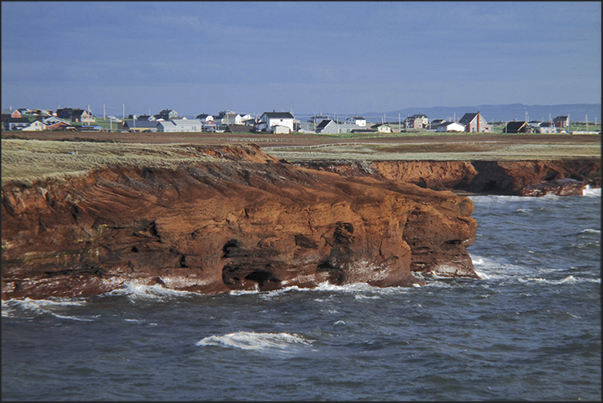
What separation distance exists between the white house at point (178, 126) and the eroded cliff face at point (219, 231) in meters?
111

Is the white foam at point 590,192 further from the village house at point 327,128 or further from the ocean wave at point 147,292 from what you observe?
the village house at point 327,128

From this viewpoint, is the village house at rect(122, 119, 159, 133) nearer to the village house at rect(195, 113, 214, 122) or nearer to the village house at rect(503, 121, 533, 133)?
the village house at rect(195, 113, 214, 122)

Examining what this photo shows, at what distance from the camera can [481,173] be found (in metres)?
65.9

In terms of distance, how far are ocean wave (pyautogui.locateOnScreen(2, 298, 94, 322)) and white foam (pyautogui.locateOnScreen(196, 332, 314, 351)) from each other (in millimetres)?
4097

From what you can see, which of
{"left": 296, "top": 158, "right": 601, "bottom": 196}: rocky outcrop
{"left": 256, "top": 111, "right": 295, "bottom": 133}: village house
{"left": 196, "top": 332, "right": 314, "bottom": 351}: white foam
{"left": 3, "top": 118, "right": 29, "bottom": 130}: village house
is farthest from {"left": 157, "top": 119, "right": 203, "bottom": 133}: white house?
{"left": 196, "top": 332, "right": 314, "bottom": 351}: white foam

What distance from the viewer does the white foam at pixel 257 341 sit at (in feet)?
55.2

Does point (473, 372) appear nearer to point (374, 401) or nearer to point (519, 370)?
point (519, 370)

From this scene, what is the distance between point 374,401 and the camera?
45.4 ft

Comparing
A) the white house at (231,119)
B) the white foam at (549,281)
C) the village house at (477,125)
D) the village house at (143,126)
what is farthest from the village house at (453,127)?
the white foam at (549,281)

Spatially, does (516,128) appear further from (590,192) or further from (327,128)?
(590,192)

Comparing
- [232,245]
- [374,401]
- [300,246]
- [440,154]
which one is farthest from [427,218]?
[440,154]

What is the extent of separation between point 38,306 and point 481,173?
55.2 metres

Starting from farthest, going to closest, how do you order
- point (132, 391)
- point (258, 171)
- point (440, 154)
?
1. point (440, 154)
2. point (258, 171)
3. point (132, 391)

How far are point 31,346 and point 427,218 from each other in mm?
16756
